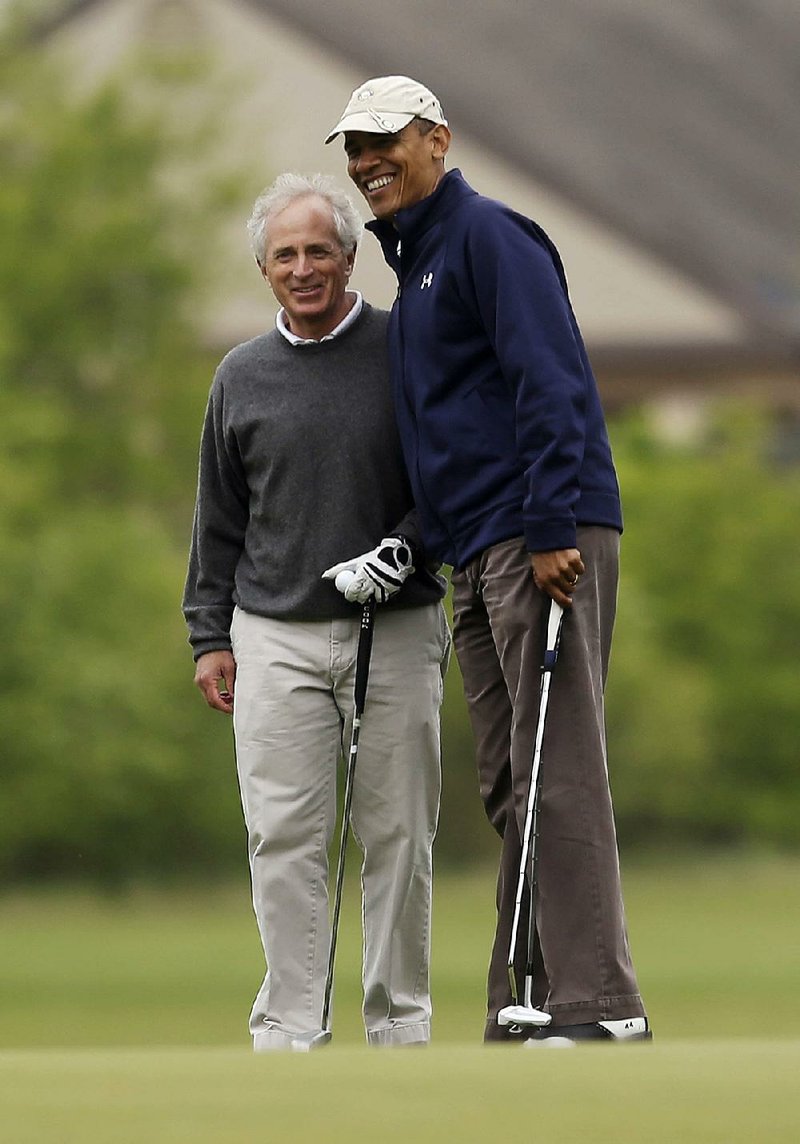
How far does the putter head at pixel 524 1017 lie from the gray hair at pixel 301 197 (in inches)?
67.4

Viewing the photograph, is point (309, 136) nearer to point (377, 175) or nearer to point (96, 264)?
point (96, 264)

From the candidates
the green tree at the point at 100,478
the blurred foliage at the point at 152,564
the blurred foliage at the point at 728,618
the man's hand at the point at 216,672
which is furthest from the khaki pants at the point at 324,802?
the blurred foliage at the point at 728,618

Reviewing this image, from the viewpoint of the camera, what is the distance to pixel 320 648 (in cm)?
567

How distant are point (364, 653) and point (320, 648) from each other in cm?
12

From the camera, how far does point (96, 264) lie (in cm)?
2092

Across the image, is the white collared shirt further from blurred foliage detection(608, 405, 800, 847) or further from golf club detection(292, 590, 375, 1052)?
blurred foliage detection(608, 405, 800, 847)

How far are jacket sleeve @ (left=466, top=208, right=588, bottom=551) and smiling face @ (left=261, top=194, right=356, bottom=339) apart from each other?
489mm

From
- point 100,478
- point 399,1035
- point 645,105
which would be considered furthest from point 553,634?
point 645,105

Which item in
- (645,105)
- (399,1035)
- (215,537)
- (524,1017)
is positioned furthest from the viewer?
(645,105)

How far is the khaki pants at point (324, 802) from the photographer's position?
5.64m

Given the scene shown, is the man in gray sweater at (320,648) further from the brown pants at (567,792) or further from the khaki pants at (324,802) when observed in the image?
the brown pants at (567,792)

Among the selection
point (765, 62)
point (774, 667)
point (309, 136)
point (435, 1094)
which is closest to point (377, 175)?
point (435, 1094)

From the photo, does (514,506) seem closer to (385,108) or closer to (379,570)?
(379,570)

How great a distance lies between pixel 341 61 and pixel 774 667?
11.2 m
